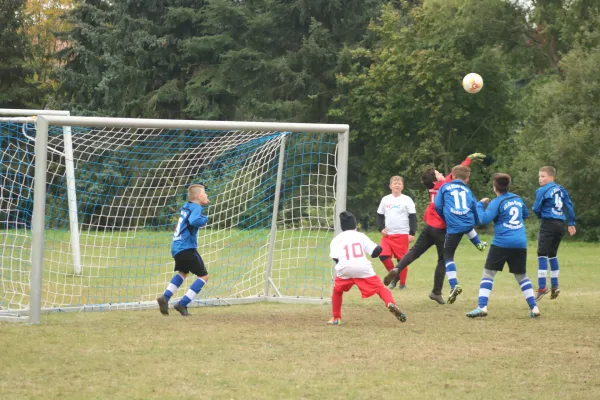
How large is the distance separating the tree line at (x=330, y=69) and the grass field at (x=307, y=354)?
23.2 metres

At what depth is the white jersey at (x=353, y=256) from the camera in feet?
30.0

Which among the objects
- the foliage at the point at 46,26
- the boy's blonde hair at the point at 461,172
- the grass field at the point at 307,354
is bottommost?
the grass field at the point at 307,354

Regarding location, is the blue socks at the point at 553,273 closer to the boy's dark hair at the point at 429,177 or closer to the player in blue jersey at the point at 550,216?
the player in blue jersey at the point at 550,216

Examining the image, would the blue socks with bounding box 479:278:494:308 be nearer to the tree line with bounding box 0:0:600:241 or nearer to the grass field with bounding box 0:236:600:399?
the grass field with bounding box 0:236:600:399

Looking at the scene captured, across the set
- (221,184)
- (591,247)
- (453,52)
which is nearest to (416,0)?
(453,52)

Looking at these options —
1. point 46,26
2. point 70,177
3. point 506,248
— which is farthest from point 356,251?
point 46,26

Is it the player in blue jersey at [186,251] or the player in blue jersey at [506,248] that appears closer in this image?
the player in blue jersey at [506,248]

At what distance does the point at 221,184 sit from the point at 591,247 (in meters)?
11.4

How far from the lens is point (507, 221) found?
32.2 feet

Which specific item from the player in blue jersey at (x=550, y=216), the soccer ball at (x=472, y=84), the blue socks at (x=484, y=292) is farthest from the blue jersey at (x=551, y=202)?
the soccer ball at (x=472, y=84)

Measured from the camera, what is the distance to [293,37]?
3678 centimetres

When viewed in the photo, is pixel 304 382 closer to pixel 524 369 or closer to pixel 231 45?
pixel 524 369

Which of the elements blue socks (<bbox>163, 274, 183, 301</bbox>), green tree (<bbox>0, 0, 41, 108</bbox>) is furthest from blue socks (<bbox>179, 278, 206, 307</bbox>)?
green tree (<bbox>0, 0, 41, 108</bbox>)

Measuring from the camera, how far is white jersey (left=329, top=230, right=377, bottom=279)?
914cm
